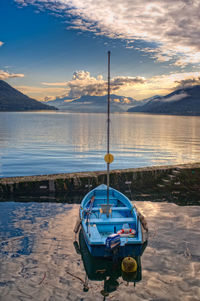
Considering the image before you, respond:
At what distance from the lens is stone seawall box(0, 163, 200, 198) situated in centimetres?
2220

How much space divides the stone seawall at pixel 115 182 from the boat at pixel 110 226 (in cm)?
380

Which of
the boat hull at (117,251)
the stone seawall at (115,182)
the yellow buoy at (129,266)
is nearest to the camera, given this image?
the yellow buoy at (129,266)

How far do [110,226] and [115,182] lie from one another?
10106mm

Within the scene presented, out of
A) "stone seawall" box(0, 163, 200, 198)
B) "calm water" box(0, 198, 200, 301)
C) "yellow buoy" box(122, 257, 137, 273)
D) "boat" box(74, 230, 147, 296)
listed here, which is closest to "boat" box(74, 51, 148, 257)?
"yellow buoy" box(122, 257, 137, 273)

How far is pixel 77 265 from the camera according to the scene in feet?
39.3

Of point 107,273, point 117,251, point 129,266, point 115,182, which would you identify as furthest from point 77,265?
point 115,182

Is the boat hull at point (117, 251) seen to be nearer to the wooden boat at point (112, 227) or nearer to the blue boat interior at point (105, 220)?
the wooden boat at point (112, 227)

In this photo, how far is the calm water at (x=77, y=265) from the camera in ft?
33.2

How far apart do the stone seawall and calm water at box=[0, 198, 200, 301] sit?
508 cm

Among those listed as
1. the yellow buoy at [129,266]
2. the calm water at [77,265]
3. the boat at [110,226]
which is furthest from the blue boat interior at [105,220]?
the calm water at [77,265]

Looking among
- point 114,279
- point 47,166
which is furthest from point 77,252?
point 47,166

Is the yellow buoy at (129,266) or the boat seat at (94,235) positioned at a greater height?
the boat seat at (94,235)

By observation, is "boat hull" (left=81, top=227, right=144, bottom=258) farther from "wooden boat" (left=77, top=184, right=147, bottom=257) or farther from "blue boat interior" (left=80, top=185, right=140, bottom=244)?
"blue boat interior" (left=80, top=185, right=140, bottom=244)

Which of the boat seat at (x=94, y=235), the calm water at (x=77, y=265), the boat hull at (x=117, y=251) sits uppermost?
the boat seat at (x=94, y=235)
